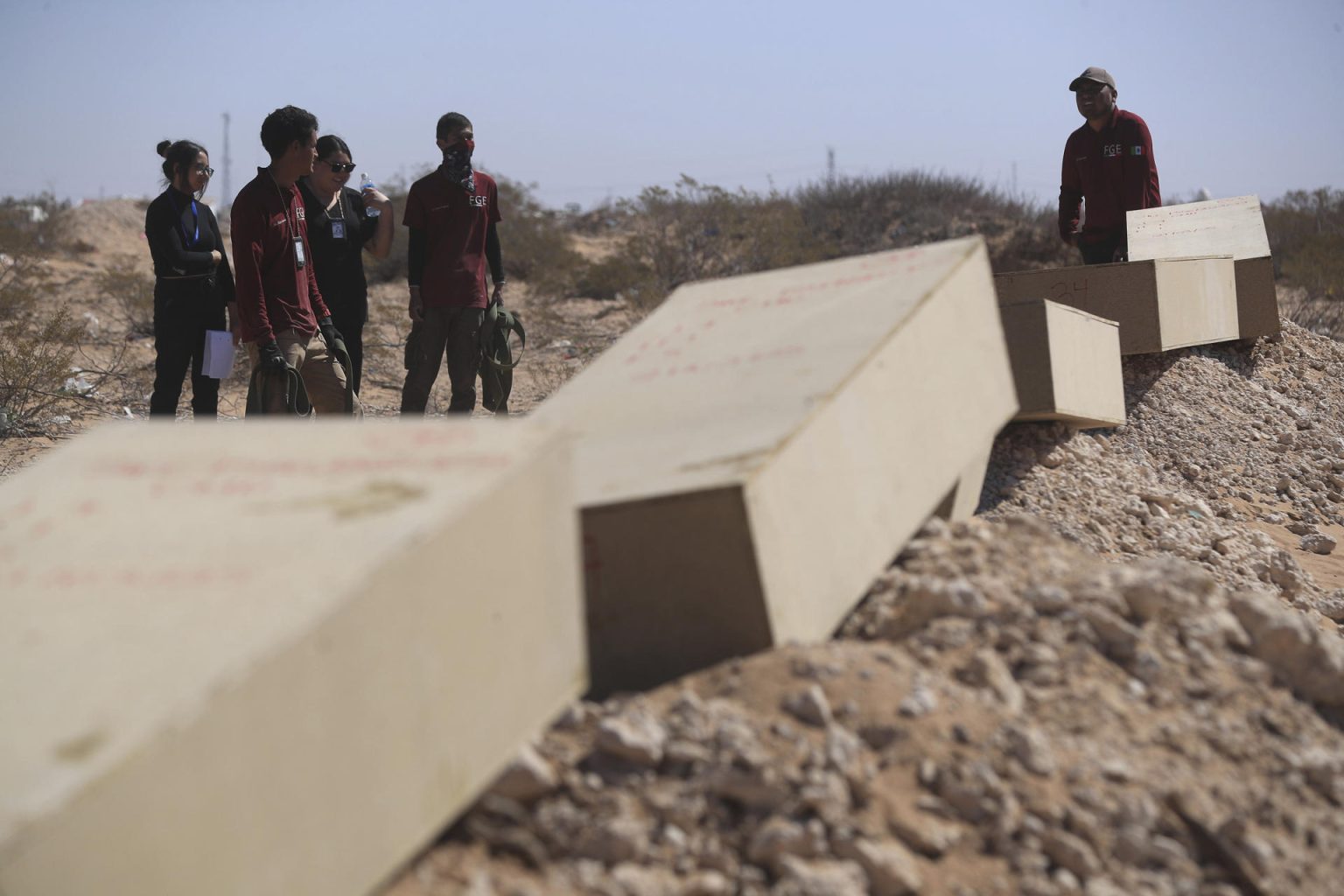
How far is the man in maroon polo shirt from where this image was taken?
5125 millimetres

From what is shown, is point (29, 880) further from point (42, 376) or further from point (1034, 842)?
point (42, 376)

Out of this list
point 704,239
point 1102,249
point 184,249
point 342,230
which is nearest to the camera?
point 184,249

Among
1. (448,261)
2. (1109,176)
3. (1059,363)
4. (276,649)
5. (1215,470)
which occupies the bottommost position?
(276,649)

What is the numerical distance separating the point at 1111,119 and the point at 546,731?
6.09m

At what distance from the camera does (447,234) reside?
6.18 meters

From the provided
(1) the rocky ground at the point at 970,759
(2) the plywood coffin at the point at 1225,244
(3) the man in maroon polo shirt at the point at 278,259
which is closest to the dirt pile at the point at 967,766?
(1) the rocky ground at the point at 970,759

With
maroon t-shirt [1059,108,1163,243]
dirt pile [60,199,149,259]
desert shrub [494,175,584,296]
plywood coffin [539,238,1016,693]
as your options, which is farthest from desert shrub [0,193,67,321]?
plywood coffin [539,238,1016,693]

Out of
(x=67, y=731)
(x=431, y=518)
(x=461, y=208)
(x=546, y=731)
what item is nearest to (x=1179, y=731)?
(x=546, y=731)

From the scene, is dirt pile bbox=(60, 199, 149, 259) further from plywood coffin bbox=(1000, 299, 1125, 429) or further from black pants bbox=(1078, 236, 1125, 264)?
plywood coffin bbox=(1000, 299, 1125, 429)

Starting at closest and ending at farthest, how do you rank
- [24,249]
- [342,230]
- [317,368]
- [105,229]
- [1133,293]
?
1. [317,368]
2. [342,230]
3. [1133,293]
4. [24,249]
5. [105,229]

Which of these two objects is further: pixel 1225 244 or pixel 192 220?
pixel 1225 244

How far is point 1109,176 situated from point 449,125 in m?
3.86

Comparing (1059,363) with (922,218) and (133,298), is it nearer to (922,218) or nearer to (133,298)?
(133,298)

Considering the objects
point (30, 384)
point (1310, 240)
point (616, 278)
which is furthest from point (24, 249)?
point (1310, 240)
